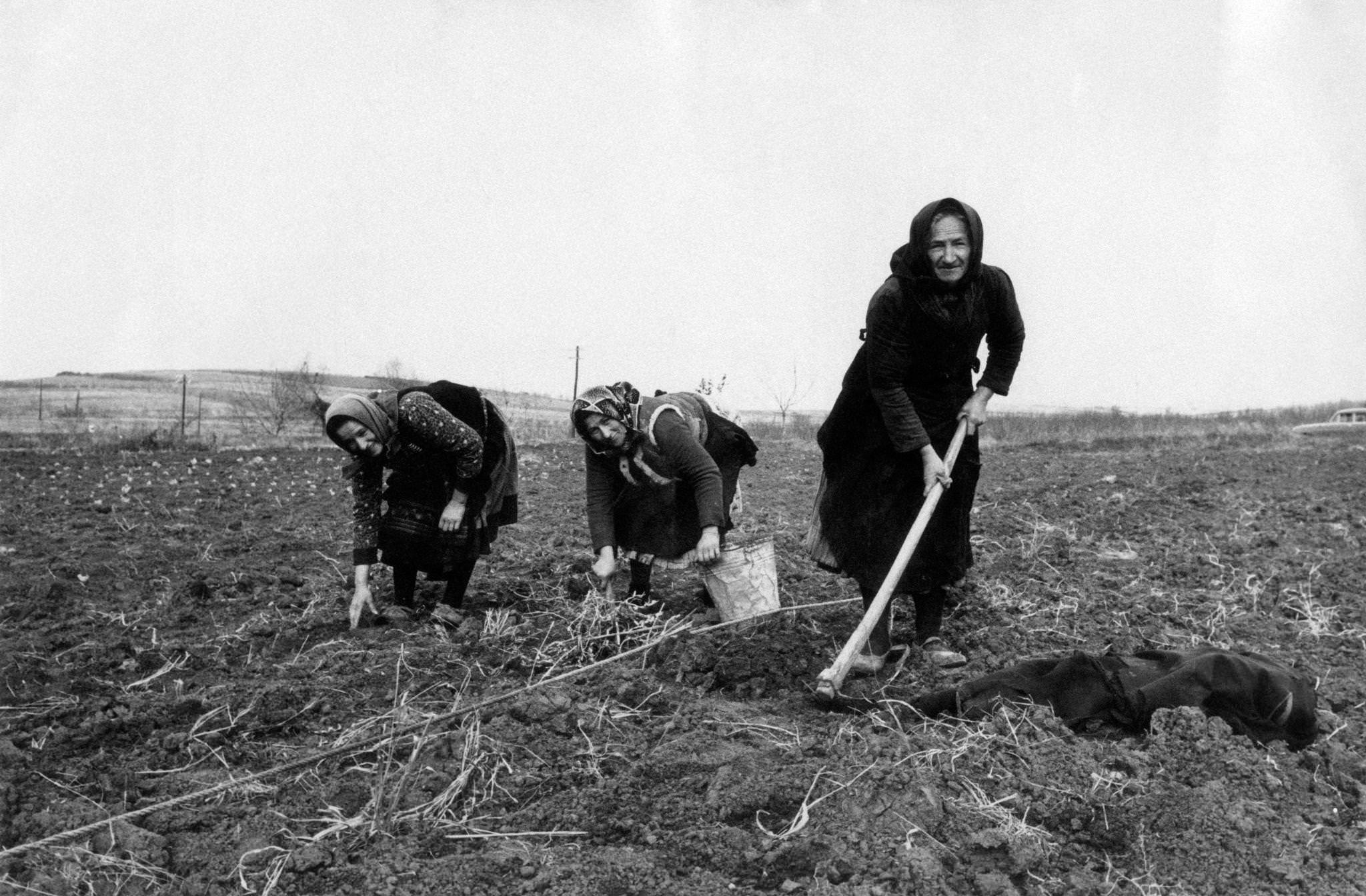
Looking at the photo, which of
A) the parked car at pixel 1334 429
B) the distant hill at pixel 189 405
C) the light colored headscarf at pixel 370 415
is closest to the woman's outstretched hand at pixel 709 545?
the light colored headscarf at pixel 370 415

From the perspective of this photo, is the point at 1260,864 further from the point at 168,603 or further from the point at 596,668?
the point at 168,603

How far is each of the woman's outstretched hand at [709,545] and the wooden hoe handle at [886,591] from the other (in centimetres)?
65

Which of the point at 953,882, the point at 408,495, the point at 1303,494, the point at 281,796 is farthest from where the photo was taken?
the point at 1303,494

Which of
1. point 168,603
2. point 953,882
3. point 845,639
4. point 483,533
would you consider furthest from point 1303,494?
point 168,603

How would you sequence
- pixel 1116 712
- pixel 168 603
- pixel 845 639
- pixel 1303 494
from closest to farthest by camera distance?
pixel 1116 712, pixel 845 639, pixel 168 603, pixel 1303 494

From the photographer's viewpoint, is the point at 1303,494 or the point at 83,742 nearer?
the point at 83,742

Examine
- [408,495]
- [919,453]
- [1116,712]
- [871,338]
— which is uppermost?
[871,338]

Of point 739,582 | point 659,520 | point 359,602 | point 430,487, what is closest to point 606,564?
point 659,520

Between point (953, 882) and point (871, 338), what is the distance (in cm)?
172

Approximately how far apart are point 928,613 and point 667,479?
102 centimetres

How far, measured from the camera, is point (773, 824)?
214 centimetres

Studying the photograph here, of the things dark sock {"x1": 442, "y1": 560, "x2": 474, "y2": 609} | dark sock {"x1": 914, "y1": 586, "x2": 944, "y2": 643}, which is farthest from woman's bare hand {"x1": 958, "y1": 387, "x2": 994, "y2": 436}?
dark sock {"x1": 442, "y1": 560, "x2": 474, "y2": 609}

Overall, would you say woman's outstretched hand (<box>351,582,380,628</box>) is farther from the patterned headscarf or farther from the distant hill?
the distant hill

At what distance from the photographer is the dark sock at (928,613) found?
338 centimetres
